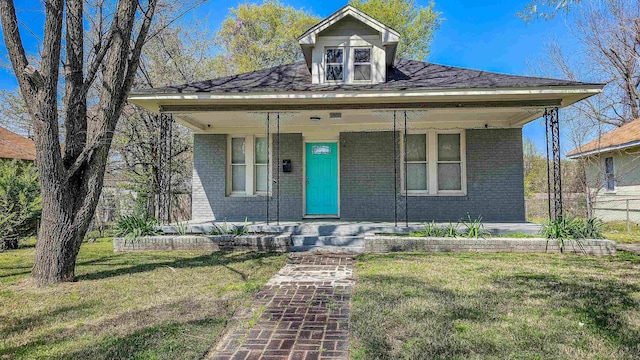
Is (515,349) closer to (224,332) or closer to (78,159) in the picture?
(224,332)

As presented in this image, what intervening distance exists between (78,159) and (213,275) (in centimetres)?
256

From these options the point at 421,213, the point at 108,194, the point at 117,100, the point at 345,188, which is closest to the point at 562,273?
the point at 421,213

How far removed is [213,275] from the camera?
5527mm

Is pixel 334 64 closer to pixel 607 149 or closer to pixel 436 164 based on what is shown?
pixel 436 164

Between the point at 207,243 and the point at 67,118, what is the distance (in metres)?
3.62

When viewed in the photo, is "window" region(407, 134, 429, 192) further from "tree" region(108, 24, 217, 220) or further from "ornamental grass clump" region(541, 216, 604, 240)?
"tree" region(108, 24, 217, 220)

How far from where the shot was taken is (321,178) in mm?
10633

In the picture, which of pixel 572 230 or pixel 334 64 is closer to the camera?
pixel 572 230

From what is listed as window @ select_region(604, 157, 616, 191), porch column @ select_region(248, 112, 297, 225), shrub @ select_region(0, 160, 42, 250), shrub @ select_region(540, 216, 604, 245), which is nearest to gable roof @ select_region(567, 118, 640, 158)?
window @ select_region(604, 157, 616, 191)

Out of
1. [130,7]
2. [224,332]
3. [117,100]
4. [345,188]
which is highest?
[130,7]

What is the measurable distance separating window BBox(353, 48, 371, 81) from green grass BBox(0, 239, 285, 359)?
556 cm

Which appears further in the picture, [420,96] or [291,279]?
[420,96]

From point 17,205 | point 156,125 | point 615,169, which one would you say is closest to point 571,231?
point 615,169

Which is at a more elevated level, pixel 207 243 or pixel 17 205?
pixel 17 205
